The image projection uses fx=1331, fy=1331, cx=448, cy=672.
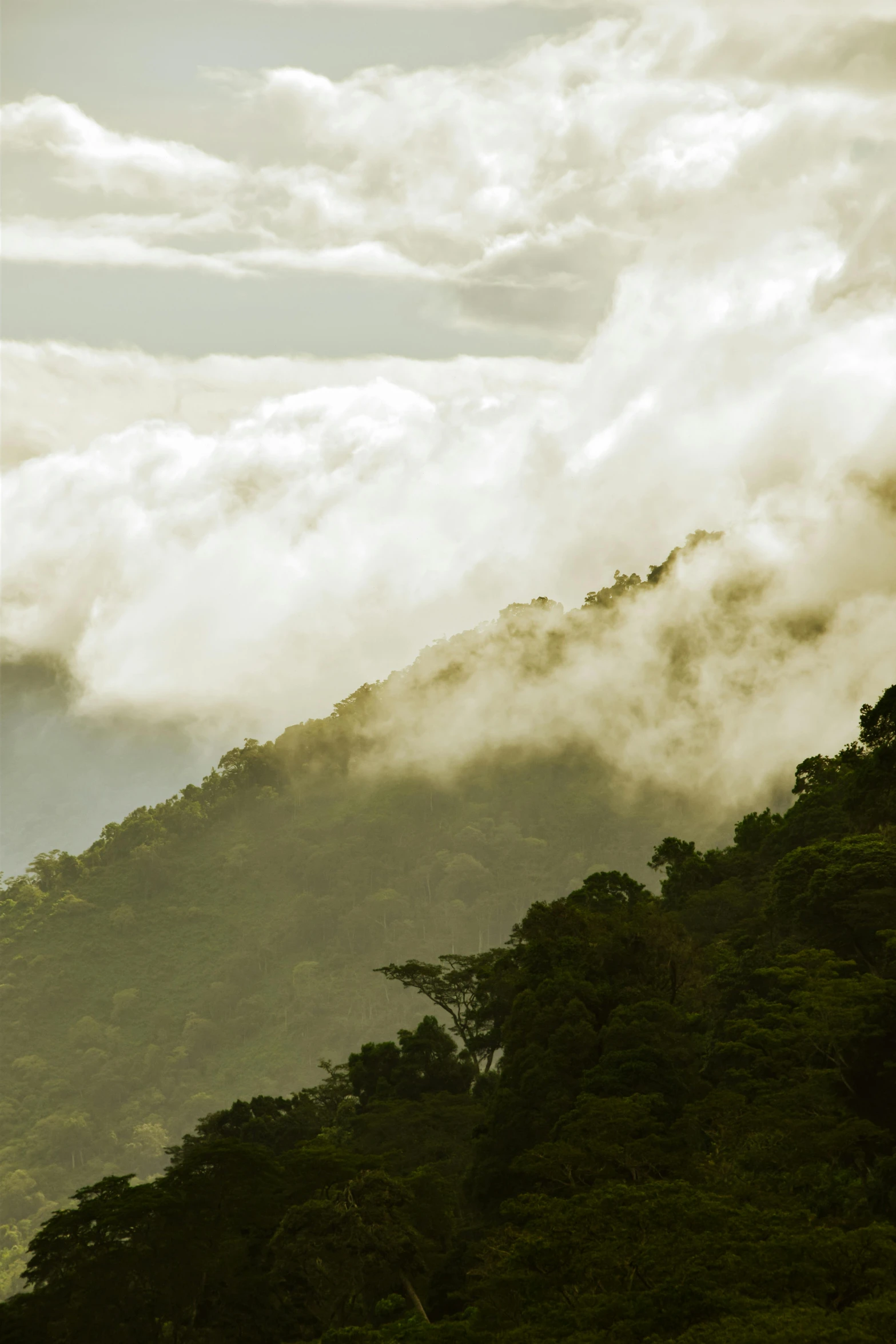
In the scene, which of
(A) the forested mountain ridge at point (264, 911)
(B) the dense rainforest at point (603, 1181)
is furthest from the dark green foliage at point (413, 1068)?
(A) the forested mountain ridge at point (264, 911)

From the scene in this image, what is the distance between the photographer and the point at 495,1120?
40.2 metres

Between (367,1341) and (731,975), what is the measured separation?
77.6 feet

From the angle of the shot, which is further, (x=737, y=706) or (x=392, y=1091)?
(x=737, y=706)

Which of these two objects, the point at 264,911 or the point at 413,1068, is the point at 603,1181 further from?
the point at 264,911

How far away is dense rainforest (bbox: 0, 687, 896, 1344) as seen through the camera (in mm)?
20438

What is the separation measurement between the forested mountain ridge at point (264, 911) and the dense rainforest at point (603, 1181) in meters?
108

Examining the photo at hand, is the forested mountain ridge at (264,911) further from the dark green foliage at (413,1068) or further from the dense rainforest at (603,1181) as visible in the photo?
the dense rainforest at (603,1181)

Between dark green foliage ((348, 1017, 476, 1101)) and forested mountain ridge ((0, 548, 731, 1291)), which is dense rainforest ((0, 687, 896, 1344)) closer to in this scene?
dark green foliage ((348, 1017, 476, 1101))

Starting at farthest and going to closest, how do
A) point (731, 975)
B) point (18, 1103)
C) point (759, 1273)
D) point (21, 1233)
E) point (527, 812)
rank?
point (527, 812)
point (18, 1103)
point (21, 1233)
point (731, 975)
point (759, 1273)

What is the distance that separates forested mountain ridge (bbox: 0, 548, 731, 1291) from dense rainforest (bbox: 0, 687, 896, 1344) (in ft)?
353

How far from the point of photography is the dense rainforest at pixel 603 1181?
20.4m

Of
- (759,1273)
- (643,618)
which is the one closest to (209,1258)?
(759,1273)

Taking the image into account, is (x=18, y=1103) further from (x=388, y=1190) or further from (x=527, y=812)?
(x=388, y=1190)

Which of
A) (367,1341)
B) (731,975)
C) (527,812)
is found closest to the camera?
(367,1341)
